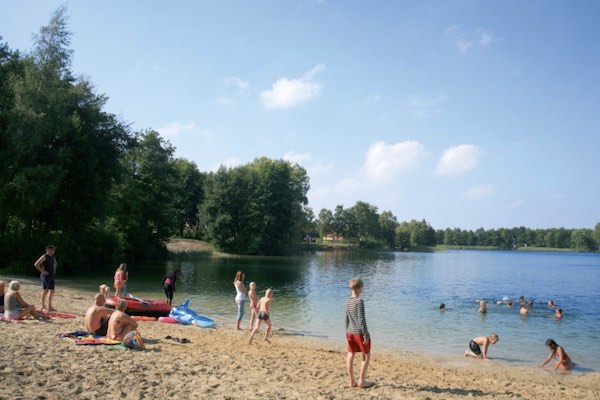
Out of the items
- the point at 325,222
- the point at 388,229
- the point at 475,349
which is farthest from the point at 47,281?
the point at 388,229

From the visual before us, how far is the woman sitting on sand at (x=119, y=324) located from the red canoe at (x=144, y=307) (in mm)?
4851

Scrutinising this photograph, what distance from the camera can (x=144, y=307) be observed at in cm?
1456

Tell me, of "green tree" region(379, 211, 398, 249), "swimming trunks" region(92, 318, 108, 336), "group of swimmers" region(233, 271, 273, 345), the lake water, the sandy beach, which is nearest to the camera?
the sandy beach

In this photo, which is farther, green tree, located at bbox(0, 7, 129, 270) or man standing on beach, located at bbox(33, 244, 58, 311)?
green tree, located at bbox(0, 7, 129, 270)

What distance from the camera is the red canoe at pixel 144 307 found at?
14312 millimetres

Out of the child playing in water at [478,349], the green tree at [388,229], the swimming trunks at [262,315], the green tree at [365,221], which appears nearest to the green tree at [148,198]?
the swimming trunks at [262,315]

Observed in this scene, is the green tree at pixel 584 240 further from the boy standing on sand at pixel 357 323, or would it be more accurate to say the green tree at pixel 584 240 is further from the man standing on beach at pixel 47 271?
the man standing on beach at pixel 47 271

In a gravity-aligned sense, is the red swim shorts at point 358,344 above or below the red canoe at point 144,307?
above

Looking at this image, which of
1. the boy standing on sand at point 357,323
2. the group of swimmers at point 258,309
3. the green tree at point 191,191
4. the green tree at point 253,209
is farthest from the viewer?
the green tree at point 191,191

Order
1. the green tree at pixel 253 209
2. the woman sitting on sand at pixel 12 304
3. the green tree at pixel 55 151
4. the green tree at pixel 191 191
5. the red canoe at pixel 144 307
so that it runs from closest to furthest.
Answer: the woman sitting on sand at pixel 12 304, the red canoe at pixel 144 307, the green tree at pixel 55 151, the green tree at pixel 253 209, the green tree at pixel 191 191

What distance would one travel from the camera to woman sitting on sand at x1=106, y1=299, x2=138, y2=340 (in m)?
9.54

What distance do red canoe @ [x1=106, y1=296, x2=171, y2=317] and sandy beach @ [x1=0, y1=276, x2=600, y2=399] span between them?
4.48ft

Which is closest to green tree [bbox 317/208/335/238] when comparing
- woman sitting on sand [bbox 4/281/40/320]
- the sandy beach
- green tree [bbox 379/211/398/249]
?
green tree [bbox 379/211/398/249]

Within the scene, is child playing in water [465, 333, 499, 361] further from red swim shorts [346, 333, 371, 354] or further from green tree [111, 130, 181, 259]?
green tree [111, 130, 181, 259]
